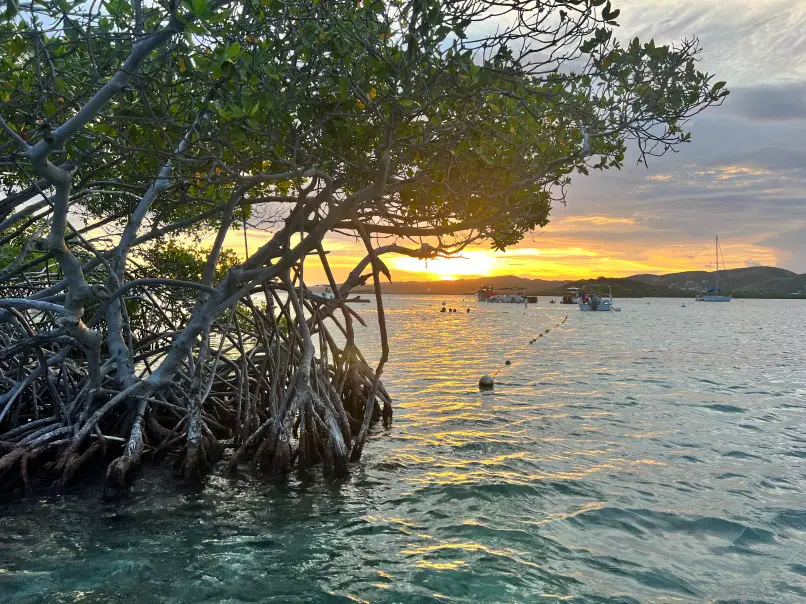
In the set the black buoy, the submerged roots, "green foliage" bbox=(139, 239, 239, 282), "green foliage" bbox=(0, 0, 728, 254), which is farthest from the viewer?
the black buoy

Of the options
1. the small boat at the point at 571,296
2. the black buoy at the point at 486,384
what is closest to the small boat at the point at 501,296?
the small boat at the point at 571,296

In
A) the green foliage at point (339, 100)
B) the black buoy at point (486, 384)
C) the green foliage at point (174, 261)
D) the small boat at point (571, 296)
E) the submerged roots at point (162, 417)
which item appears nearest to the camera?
the green foliage at point (339, 100)

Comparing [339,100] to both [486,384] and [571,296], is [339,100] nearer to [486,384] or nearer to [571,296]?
[486,384]

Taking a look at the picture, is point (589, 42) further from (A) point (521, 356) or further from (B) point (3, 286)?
(A) point (521, 356)

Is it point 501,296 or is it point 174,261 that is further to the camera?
point 501,296

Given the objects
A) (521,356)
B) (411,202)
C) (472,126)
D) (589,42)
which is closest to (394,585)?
(472,126)

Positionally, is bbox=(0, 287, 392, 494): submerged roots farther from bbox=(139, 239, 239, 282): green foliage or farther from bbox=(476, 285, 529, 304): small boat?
bbox=(476, 285, 529, 304): small boat

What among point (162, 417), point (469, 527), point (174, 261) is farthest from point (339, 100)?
point (174, 261)

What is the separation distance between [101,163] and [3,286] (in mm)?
2514

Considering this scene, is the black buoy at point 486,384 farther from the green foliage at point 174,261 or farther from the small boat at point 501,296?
the small boat at point 501,296

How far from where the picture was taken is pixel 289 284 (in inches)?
375

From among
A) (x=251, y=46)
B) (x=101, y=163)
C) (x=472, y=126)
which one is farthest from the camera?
(x=101, y=163)

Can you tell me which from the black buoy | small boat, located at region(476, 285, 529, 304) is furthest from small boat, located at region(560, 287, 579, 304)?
the black buoy

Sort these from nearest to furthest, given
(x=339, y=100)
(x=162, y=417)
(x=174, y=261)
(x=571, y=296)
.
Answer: (x=339, y=100) → (x=162, y=417) → (x=174, y=261) → (x=571, y=296)
